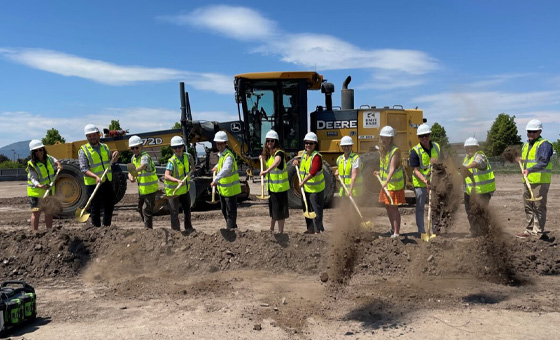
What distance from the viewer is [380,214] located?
1136 centimetres

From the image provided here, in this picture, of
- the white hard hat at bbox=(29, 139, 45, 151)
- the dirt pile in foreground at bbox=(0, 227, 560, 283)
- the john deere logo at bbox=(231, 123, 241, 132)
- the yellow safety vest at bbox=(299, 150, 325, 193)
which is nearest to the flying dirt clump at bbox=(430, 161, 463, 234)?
the dirt pile in foreground at bbox=(0, 227, 560, 283)

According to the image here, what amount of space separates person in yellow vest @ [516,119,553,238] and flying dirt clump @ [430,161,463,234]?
1.24 m

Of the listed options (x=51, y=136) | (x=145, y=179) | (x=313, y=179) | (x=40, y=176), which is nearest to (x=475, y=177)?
(x=313, y=179)

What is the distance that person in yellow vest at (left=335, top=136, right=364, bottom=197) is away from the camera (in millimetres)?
7123

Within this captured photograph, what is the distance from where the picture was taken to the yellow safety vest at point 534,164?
23.3ft

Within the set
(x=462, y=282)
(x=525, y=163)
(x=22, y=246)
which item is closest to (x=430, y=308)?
(x=462, y=282)

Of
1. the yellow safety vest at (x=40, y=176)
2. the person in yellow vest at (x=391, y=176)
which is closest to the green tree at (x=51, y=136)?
the yellow safety vest at (x=40, y=176)

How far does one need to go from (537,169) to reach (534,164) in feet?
0.40

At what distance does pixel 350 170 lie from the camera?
24.0 feet

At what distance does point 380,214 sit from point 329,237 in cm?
504

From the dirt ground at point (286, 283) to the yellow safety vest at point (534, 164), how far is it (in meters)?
0.92

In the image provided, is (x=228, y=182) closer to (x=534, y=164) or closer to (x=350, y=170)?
(x=350, y=170)

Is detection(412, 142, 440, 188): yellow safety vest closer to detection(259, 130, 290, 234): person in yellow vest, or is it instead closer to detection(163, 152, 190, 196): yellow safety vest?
detection(259, 130, 290, 234): person in yellow vest

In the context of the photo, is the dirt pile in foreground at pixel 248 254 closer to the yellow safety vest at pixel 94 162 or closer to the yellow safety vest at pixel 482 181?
the yellow safety vest at pixel 94 162
